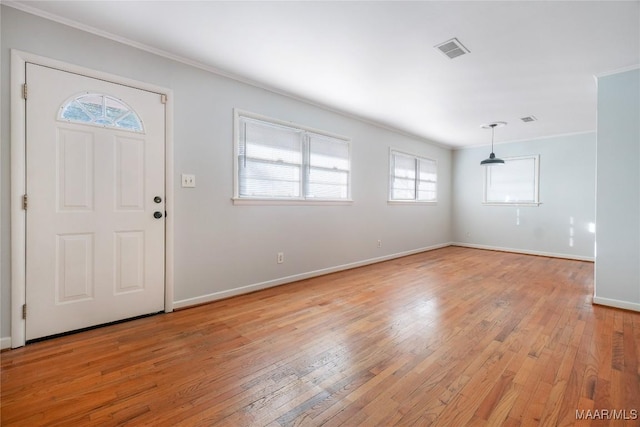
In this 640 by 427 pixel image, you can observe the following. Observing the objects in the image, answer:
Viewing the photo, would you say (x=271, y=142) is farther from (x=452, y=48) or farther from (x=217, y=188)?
(x=452, y=48)

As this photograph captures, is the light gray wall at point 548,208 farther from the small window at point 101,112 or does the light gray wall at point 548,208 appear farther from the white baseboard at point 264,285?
the small window at point 101,112

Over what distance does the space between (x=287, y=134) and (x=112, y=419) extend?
132 inches

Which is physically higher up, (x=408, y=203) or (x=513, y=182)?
(x=513, y=182)

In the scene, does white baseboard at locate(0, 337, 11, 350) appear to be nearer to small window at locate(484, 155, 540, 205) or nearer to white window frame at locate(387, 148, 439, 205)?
white window frame at locate(387, 148, 439, 205)

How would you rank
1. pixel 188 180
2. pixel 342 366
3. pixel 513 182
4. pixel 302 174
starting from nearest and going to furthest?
1. pixel 342 366
2. pixel 188 180
3. pixel 302 174
4. pixel 513 182

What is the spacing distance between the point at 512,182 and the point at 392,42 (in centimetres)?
562

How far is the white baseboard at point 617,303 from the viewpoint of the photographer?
3014 millimetres

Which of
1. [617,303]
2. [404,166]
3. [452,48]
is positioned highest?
[452,48]

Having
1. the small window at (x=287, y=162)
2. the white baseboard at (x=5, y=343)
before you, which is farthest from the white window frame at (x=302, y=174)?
the white baseboard at (x=5, y=343)

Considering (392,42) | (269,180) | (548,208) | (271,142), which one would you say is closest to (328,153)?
(271,142)

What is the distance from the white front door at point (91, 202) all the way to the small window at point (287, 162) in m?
0.94

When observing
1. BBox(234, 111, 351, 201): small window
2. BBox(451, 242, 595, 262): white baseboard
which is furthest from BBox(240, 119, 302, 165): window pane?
BBox(451, 242, 595, 262): white baseboard

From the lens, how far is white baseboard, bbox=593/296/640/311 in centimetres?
301

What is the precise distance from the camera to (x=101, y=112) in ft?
8.41
